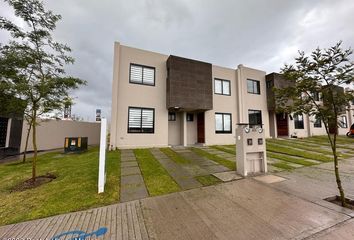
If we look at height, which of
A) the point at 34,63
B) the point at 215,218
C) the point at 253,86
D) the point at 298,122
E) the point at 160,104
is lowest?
the point at 215,218

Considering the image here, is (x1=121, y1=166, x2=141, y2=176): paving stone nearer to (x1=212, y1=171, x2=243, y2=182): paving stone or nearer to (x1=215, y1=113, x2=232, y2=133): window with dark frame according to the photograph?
(x1=212, y1=171, x2=243, y2=182): paving stone

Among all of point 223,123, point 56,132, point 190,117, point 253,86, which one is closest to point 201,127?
point 190,117

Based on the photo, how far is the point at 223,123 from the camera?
13.6m

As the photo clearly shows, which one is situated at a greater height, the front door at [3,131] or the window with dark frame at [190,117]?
the window with dark frame at [190,117]

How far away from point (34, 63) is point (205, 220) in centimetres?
715

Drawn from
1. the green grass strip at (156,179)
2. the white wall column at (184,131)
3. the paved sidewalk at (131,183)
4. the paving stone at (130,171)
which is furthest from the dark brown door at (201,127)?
the paving stone at (130,171)

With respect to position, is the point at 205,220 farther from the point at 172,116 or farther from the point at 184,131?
the point at 172,116

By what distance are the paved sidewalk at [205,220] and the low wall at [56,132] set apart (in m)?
11.5

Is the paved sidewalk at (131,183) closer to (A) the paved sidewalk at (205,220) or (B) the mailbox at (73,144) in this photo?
(A) the paved sidewalk at (205,220)

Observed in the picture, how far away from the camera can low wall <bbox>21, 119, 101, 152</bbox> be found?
12.2 m

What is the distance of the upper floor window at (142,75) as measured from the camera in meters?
11.0

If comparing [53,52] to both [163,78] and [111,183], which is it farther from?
[163,78]

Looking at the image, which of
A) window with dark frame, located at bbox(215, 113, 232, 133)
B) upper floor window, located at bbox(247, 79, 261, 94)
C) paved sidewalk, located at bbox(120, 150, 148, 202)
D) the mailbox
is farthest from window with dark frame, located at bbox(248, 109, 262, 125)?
the mailbox

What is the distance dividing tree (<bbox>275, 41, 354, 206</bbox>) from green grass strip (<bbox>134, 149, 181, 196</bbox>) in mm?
4299
